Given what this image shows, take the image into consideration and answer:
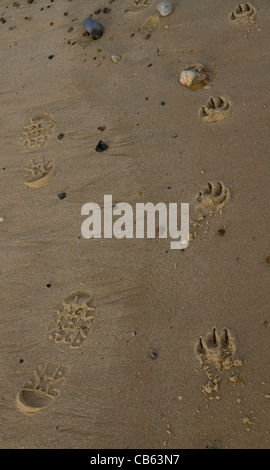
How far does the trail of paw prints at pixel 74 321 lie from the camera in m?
2.71

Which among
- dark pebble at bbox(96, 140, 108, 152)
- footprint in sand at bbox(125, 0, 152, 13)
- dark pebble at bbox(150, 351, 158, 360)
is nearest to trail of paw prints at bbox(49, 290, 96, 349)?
dark pebble at bbox(150, 351, 158, 360)

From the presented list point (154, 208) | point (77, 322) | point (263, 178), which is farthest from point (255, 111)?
point (77, 322)

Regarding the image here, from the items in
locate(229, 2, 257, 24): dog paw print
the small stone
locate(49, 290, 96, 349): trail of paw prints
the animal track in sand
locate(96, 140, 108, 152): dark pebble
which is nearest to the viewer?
locate(49, 290, 96, 349): trail of paw prints

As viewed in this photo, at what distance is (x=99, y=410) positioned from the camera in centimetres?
240

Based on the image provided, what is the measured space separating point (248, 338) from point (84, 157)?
202 cm

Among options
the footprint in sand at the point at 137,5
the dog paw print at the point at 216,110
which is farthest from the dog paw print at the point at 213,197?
the footprint in sand at the point at 137,5

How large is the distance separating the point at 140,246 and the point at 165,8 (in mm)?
2611

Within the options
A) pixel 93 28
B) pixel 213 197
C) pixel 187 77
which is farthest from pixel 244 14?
pixel 213 197

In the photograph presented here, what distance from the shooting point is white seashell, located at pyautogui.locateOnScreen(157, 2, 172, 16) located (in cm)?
414

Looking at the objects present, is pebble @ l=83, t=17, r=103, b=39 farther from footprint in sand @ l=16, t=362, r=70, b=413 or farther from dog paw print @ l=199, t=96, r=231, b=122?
footprint in sand @ l=16, t=362, r=70, b=413

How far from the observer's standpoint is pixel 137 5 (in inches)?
174

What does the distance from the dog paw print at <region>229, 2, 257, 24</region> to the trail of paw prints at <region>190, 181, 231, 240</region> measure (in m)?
1.81

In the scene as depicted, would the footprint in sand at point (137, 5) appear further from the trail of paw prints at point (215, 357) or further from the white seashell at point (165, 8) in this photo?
the trail of paw prints at point (215, 357)

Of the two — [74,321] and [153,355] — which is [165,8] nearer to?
[74,321]
